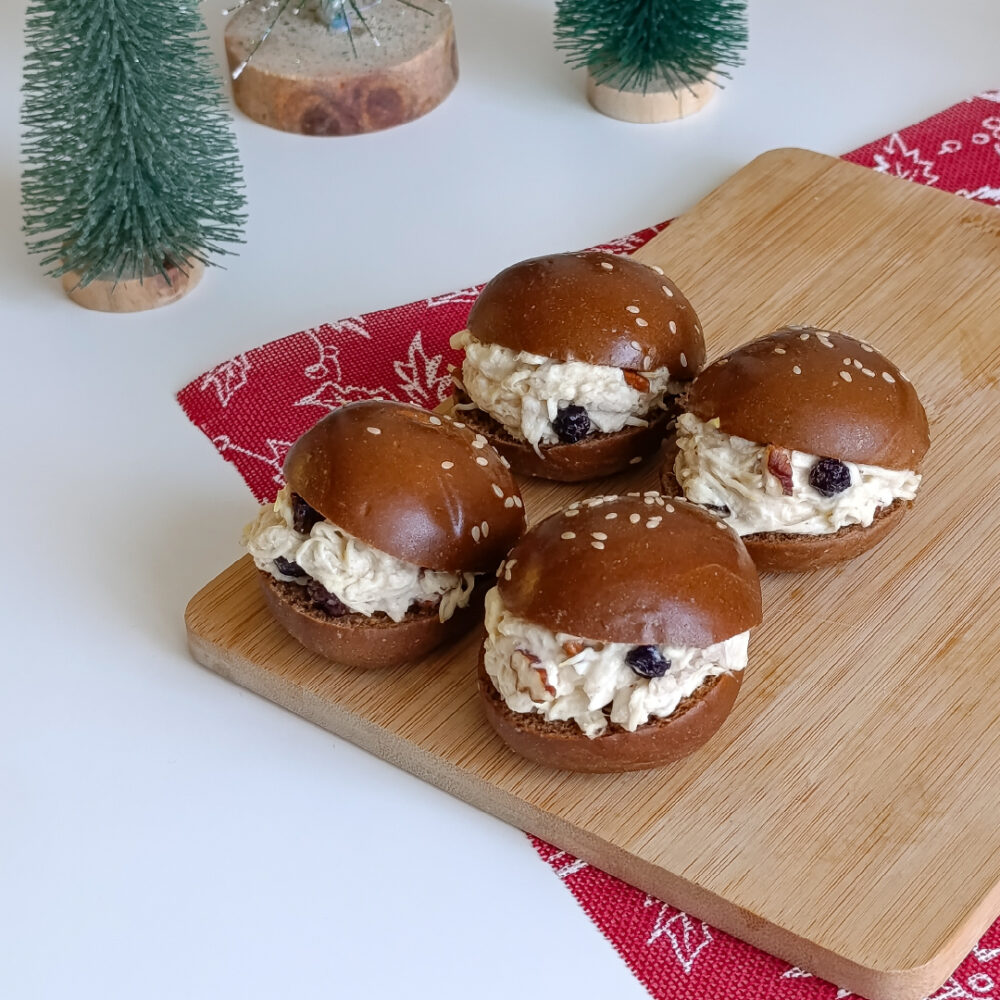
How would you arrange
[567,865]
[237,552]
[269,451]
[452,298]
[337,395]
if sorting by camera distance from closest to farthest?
[567,865], [237,552], [269,451], [337,395], [452,298]

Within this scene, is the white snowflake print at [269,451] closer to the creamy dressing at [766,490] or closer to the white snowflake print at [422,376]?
the white snowflake print at [422,376]

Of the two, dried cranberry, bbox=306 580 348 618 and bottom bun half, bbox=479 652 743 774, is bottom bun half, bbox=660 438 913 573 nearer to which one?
bottom bun half, bbox=479 652 743 774

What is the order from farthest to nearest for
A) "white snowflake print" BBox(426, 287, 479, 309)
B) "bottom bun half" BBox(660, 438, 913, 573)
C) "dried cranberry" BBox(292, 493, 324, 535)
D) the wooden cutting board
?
"white snowflake print" BBox(426, 287, 479, 309), "bottom bun half" BBox(660, 438, 913, 573), "dried cranberry" BBox(292, 493, 324, 535), the wooden cutting board

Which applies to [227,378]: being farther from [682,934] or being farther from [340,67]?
[682,934]

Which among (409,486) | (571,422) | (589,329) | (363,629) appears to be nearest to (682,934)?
(363,629)

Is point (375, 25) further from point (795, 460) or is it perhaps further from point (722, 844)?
point (722, 844)

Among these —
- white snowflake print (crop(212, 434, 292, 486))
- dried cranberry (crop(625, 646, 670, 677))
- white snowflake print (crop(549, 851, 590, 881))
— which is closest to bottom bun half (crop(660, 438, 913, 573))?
dried cranberry (crop(625, 646, 670, 677))
